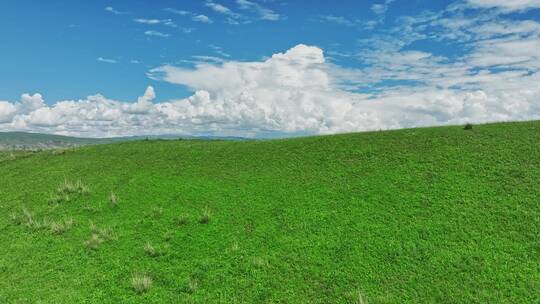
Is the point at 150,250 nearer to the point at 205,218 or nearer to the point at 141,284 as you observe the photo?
the point at 141,284

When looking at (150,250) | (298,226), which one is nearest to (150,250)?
(150,250)

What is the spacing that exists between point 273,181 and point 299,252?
7930 millimetres

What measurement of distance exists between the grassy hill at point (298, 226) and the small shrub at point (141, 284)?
49 millimetres

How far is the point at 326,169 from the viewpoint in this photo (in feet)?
78.7

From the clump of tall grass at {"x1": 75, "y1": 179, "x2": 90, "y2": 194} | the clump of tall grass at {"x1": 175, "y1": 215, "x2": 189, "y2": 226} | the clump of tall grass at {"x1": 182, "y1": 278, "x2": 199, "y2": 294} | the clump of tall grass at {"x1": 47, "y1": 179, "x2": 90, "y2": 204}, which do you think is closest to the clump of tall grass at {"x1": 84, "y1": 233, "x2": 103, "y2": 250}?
the clump of tall grass at {"x1": 175, "y1": 215, "x2": 189, "y2": 226}

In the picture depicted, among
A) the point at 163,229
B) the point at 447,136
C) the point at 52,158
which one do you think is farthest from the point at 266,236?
the point at 52,158

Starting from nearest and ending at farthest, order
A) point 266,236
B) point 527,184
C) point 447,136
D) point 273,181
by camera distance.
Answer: point 266,236 → point 527,184 → point 273,181 → point 447,136

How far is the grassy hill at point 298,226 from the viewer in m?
13.8

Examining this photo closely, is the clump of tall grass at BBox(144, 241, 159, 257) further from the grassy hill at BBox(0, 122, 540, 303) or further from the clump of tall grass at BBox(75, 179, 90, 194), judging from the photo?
the clump of tall grass at BBox(75, 179, 90, 194)

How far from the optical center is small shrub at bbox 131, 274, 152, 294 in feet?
46.9

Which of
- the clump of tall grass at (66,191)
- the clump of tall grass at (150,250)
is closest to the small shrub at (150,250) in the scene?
the clump of tall grass at (150,250)

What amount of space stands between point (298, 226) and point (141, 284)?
7486mm

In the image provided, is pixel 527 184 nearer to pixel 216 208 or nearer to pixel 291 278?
pixel 291 278

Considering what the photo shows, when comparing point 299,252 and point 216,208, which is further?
point 216,208
